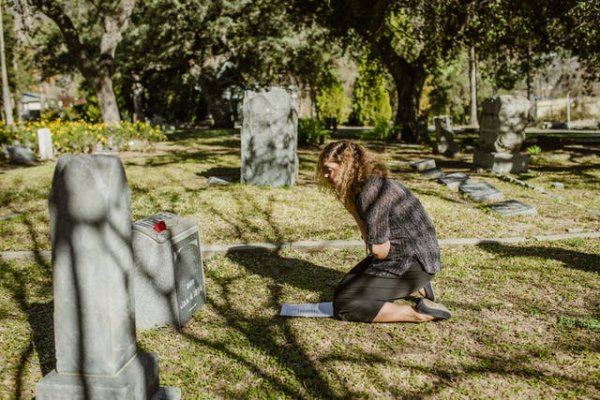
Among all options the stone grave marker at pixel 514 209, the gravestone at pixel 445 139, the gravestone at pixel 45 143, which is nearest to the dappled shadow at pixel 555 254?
the stone grave marker at pixel 514 209

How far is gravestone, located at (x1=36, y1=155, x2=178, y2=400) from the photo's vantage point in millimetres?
2715

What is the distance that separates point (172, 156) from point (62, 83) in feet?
96.3

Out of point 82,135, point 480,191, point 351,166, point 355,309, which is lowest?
point 355,309

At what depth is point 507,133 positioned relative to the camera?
42.5ft

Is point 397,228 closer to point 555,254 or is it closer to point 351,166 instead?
point 351,166

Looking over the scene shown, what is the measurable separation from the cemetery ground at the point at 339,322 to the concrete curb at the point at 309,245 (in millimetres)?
64

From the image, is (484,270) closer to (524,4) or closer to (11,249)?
(11,249)

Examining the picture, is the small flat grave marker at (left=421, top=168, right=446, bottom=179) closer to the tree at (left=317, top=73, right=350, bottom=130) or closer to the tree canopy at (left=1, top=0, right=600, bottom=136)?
the tree canopy at (left=1, top=0, right=600, bottom=136)

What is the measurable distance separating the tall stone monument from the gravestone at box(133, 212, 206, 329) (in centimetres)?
1018

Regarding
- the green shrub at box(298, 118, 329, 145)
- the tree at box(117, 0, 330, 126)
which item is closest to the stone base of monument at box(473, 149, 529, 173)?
the green shrub at box(298, 118, 329, 145)

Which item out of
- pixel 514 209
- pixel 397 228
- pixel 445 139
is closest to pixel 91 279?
pixel 397 228

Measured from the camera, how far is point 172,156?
1658 centimetres

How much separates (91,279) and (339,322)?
2201mm

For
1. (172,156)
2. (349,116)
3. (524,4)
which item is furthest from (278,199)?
(349,116)
